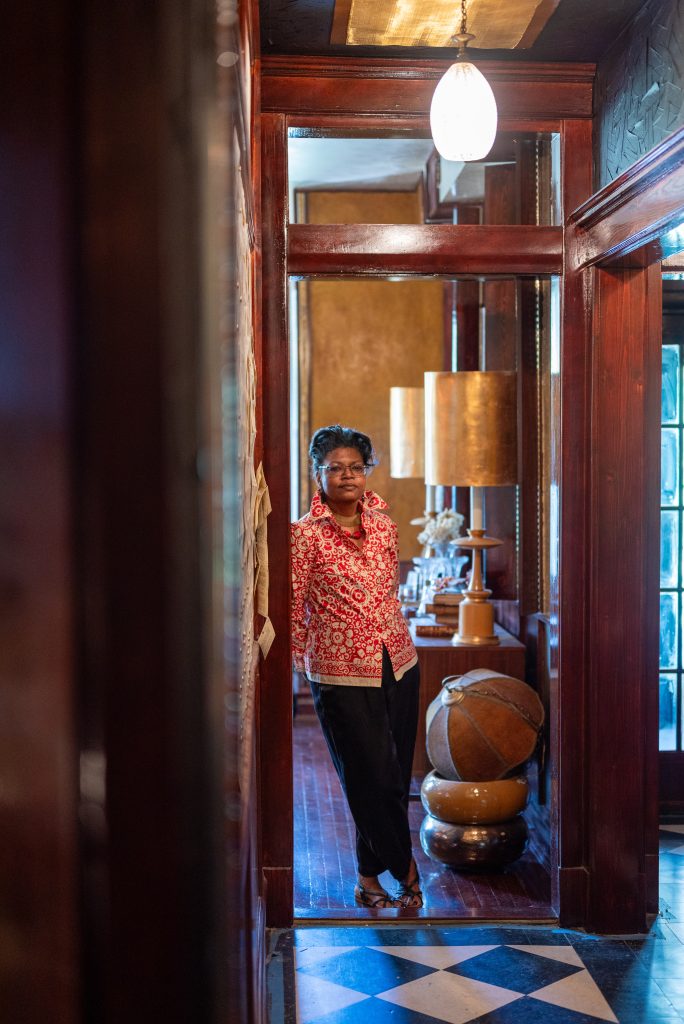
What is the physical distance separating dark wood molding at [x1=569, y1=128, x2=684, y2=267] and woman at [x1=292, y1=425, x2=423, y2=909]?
119 centimetres

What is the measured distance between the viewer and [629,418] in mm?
3473

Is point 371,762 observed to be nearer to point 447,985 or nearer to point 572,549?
point 447,985

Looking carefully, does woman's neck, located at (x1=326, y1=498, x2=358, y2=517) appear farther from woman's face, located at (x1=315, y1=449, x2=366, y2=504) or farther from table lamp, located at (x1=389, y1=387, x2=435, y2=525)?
table lamp, located at (x1=389, y1=387, x2=435, y2=525)

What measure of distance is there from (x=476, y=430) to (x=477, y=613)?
0.89m

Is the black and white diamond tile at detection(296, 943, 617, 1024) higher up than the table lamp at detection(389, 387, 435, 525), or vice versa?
the table lamp at detection(389, 387, 435, 525)

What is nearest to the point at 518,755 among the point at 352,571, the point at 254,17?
the point at 352,571

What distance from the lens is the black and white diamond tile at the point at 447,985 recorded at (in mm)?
2939

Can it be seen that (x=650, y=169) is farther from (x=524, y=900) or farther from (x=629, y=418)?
(x=524, y=900)

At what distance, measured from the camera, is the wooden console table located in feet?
15.8

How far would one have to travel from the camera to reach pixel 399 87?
11.5 feet

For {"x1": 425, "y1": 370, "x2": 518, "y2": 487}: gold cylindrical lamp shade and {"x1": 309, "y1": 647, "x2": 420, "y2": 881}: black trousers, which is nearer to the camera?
{"x1": 309, "y1": 647, "x2": 420, "y2": 881}: black trousers

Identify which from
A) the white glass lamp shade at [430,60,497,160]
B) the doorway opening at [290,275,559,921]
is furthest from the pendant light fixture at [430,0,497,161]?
the doorway opening at [290,275,559,921]

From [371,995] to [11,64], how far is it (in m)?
2.94

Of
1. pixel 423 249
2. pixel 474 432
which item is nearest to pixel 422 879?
pixel 474 432
